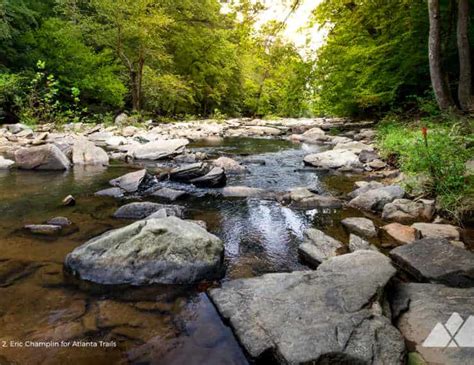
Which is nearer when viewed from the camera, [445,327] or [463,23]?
[445,327]

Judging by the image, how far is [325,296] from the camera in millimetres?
2152

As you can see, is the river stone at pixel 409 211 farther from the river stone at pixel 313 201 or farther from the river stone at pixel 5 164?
the river stone at pixel 5 164

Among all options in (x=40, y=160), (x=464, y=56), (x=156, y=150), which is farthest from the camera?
(x=156, y=150)

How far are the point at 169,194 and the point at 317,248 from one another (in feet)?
8.79

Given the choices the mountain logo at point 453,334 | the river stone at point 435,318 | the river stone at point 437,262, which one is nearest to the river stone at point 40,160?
the river stone at point 437,262


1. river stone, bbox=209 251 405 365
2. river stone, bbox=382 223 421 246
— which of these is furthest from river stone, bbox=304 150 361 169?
river stone, bbox=209 251 405 365

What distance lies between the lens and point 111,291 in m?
2.43

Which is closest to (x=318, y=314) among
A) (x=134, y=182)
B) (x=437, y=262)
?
(x=437, y=262)

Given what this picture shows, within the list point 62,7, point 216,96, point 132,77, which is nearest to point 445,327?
point 132,77

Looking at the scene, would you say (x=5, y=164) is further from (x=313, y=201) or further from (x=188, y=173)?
(x=313, y=201)

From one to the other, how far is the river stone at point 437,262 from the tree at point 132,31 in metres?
15.3

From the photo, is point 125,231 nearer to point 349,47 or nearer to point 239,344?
point 239,344

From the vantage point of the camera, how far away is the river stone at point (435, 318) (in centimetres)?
174

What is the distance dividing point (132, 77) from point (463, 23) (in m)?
14.0
